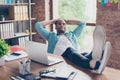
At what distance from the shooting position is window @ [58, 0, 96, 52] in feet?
13.1

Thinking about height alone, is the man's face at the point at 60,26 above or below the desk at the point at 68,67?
above

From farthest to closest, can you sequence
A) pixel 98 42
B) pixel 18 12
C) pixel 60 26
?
pixel 18 12 < pixel 60 26 < pixel 98 42

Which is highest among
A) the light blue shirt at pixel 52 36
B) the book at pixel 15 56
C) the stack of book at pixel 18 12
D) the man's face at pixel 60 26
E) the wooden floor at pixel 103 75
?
the stack of book at pixel 18 12

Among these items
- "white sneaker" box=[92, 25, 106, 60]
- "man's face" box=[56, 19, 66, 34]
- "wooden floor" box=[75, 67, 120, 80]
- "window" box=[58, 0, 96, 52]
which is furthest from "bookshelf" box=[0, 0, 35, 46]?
"wooden floor" box=[75, 67, 120, 80]

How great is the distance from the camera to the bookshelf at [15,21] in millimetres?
3904

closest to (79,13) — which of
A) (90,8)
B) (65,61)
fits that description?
(90,8)

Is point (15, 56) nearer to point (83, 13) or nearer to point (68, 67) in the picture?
point (68, 67)

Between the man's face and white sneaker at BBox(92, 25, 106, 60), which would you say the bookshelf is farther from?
white sneaker at BBox(92, 25, 106, 60)

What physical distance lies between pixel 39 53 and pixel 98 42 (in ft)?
1.75

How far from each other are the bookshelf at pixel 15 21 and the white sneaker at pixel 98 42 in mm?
2401

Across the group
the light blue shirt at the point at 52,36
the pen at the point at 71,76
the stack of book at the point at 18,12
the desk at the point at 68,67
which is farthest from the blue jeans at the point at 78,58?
the stack of book at the point at 18,12

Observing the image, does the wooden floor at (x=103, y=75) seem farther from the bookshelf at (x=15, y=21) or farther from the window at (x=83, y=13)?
the bookshelf at (x=15, y=21)

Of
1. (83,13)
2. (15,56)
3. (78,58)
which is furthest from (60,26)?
(83,13)

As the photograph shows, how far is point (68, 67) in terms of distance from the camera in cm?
186
